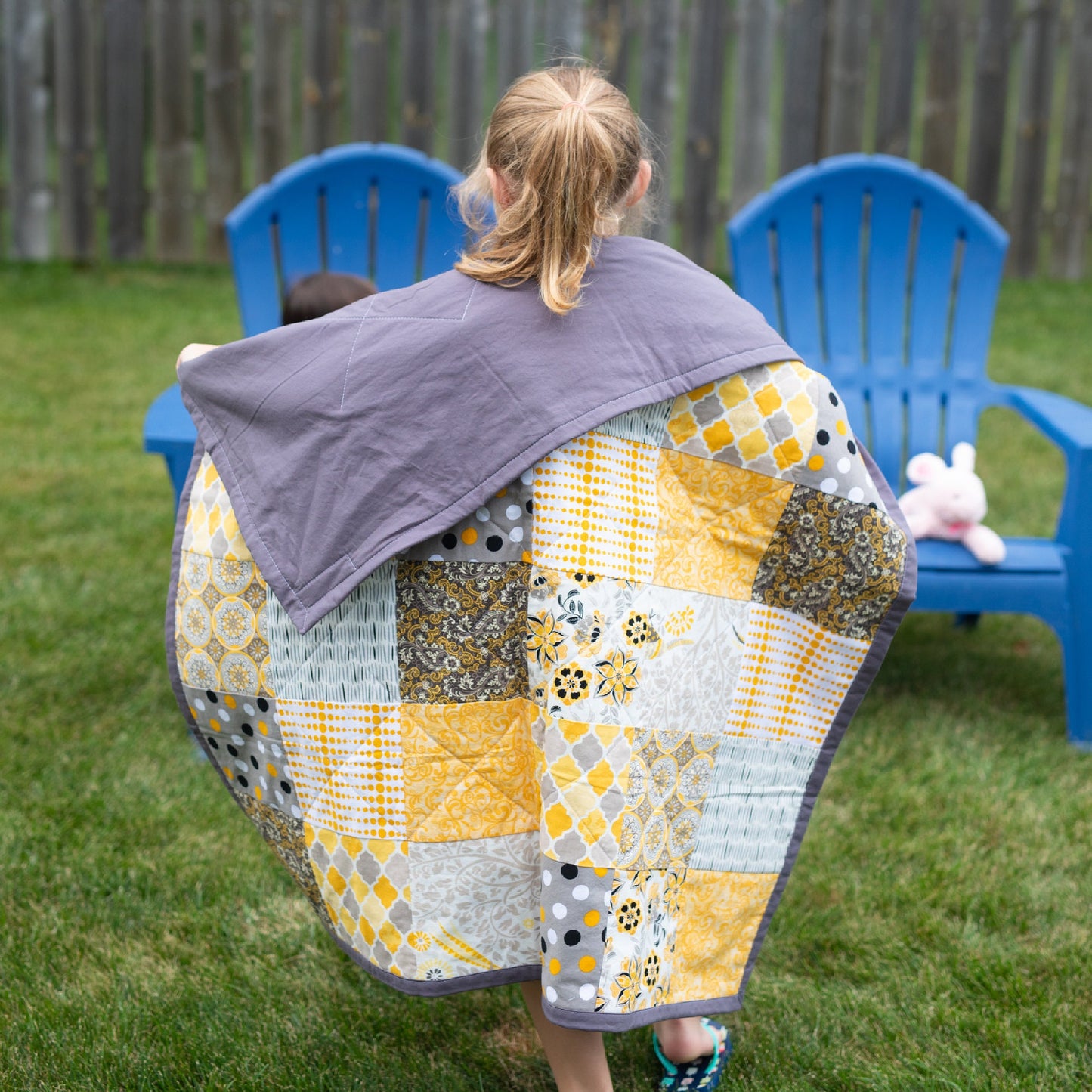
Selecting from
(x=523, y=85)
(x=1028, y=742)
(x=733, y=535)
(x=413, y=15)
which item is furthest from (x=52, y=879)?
(x=413, y=15)

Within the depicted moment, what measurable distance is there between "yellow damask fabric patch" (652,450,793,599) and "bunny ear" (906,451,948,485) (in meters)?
1.69

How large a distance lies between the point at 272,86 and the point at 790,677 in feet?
19.0

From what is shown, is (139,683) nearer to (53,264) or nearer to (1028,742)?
(1028,742)

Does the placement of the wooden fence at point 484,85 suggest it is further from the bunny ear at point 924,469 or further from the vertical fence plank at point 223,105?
the bunny ear at point 924,469

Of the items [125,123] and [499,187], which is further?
[125,123]

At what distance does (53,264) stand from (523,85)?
6.13 metres

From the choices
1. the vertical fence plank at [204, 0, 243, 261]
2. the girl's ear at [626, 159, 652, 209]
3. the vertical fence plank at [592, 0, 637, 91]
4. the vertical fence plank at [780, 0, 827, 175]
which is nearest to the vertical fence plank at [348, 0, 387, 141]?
the vertical fence plank at [204, 0, 243, 261]

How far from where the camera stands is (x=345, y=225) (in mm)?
3932

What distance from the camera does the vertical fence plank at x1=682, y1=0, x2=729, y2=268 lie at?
6.57m

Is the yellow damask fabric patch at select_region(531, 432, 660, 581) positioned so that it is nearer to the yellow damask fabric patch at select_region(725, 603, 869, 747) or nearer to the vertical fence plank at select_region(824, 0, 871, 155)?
the yellow damask fabric patch at select_region(725, 603, 869, 747)

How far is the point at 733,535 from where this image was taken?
165cm

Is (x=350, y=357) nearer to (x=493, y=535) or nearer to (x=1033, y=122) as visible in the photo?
(x=493, y=535)

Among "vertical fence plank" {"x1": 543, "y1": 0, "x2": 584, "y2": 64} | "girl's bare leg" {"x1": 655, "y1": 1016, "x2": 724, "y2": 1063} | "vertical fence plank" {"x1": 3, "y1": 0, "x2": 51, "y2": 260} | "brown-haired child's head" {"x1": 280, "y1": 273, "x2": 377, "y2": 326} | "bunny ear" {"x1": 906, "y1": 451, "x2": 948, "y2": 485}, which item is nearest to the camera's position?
"girl's bare leg" {"x1": 655, "y1": 1016, "x2": 724, "y2": 1063}

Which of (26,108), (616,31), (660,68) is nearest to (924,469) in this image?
(660,68)
